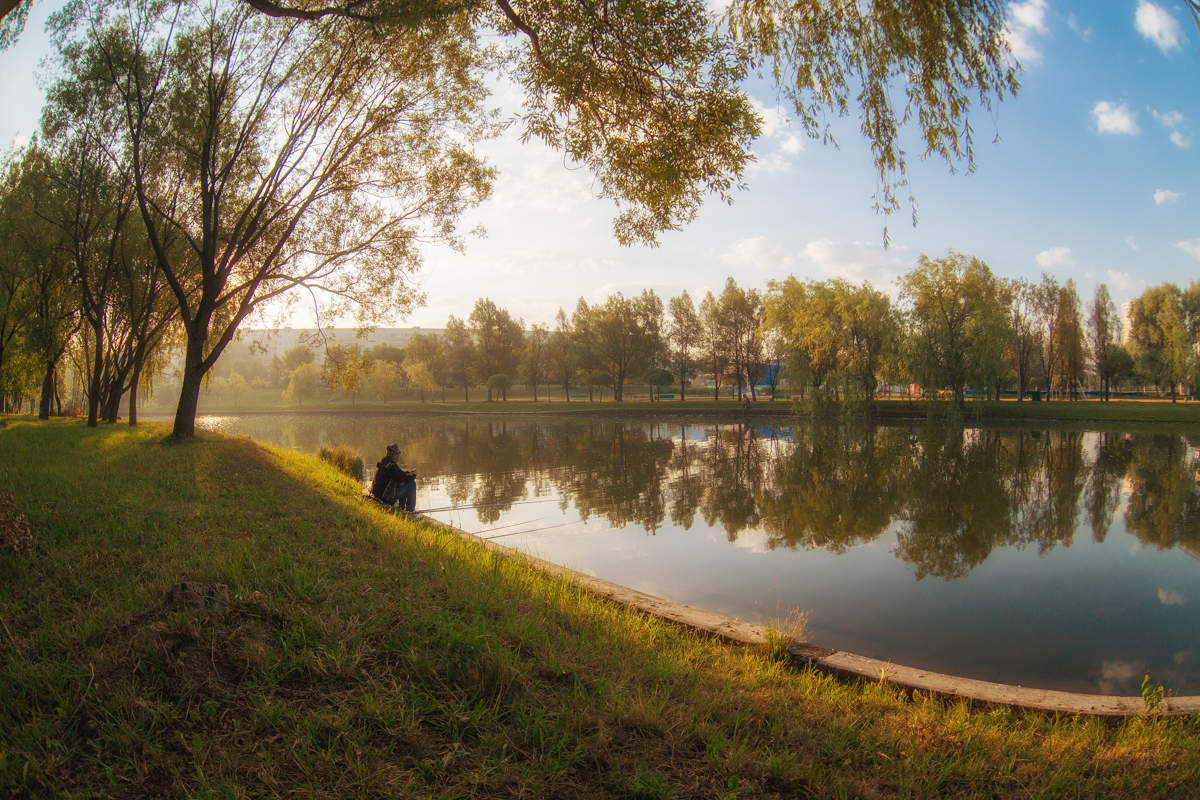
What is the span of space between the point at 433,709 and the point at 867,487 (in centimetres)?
1450

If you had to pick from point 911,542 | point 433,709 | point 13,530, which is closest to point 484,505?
point 911,542

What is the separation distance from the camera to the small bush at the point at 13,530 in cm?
452

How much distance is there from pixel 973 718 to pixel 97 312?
2297cm

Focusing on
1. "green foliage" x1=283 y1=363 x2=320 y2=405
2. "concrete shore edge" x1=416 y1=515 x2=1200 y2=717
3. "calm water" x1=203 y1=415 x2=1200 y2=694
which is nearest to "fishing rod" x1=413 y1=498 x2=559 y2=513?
"calm water" x1=203 y1=415 x2=1200 y2=694

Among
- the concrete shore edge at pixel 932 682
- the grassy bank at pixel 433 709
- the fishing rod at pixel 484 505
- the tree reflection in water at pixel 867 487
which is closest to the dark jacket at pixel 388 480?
the fishing rod at pixel 484 505

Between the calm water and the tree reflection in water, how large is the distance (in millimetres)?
74

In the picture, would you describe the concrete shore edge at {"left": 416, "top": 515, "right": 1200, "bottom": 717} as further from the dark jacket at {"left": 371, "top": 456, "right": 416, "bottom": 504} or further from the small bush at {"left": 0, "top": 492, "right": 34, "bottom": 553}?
the dark jacket at {"left": 371, "top": 456, "right": 416, "bottom": 504}

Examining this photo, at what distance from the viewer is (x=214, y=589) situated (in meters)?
3.95

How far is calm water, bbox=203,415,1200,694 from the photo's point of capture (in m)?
6.25

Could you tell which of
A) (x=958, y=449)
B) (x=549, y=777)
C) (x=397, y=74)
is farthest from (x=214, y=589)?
(x=958, y=449)

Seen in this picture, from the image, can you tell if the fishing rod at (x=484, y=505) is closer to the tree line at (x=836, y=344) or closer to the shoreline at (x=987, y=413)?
the tree line at (x=836, y=344)

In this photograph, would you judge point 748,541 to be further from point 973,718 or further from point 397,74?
point 397,74

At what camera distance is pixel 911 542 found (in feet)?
33.2

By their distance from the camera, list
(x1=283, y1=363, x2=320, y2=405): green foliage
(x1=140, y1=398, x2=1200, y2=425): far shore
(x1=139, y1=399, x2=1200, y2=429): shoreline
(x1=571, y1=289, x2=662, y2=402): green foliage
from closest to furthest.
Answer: (x1=139, y1=399, x2=1200, y2=429): shoreline, (x1=140, y1=398, x2=1200, y2=425): far shore, (x1=571, y1=289, x2=662, y2=402): green foliage, (x1=283, y1=363, x2=320, y2=405): green foliage
